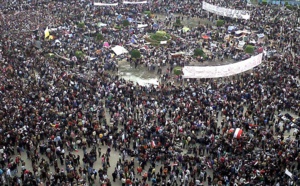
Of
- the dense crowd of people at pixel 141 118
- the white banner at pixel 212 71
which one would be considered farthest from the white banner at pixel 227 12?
the white banner at pixel 212 71

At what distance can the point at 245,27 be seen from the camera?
40.8 meters

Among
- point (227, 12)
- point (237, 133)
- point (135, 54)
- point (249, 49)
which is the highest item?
point (227, 12)

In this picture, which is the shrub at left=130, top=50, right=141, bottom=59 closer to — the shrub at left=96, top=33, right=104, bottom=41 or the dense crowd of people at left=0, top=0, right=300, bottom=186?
the dense crowd of people at left=0, top=0, right=300, bottom=186

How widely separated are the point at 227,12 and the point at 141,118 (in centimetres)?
2256

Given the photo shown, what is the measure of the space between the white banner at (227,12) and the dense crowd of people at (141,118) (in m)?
4.40

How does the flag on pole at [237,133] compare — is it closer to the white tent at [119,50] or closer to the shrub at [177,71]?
the shrub at [177,71]

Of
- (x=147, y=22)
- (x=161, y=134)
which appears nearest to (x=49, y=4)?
(x=147, y=22)

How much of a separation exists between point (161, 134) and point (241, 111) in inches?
235

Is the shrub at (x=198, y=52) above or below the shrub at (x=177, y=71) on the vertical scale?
A: above

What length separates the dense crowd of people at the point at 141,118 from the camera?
776 inches

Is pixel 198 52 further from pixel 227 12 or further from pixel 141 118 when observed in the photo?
pixel 141 118

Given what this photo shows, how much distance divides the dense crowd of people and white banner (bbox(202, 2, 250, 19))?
4400 mm

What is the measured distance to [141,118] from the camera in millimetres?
24219

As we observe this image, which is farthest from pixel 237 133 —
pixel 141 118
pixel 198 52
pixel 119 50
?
pixel 119 50
